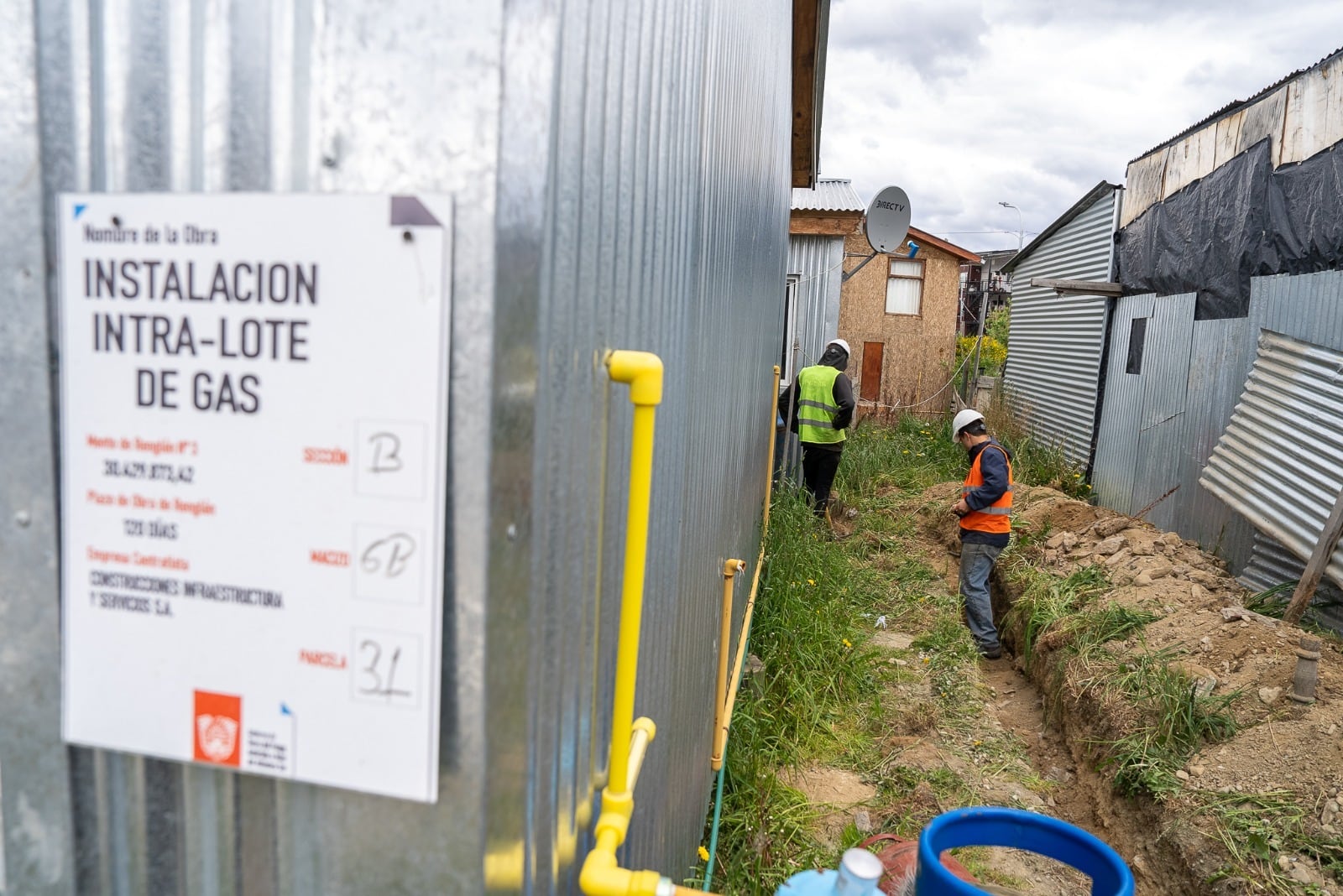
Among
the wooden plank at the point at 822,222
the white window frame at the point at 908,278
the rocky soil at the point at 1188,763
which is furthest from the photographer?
the white window frame at the point at 908,278

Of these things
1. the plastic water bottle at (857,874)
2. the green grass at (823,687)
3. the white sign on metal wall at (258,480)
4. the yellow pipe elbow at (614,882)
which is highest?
the white sign on metal wall at (258,480)

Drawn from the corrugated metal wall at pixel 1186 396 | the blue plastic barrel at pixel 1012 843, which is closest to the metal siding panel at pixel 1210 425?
the corrugated metal wall at pixel 1186 396

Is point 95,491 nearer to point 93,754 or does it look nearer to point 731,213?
point 93,754

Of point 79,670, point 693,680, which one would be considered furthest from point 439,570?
point 693,680

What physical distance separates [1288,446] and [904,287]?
14401mm

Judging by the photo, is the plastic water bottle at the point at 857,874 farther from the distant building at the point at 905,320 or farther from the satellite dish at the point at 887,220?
the distant building at the point at 905,320

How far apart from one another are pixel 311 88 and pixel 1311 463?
23.2ft

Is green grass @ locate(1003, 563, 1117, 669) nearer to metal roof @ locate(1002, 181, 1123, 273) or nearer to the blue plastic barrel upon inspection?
the blue plastic barrel

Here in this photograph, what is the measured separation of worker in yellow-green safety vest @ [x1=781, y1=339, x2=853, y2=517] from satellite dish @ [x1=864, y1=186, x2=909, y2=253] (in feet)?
6.02

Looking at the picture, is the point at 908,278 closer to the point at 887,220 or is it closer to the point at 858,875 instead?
the point at 887,220

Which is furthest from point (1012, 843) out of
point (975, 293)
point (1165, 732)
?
point (975, 293)

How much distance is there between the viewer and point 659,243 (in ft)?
5.52

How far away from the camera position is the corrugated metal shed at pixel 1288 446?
5.69 metres

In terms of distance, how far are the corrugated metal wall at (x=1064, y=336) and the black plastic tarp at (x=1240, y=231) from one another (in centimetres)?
148
